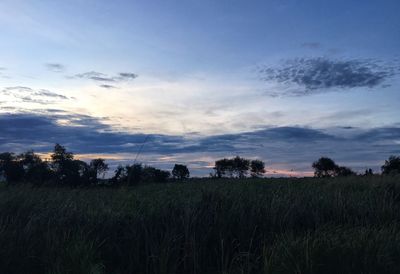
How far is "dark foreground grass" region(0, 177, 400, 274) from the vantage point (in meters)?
7.76

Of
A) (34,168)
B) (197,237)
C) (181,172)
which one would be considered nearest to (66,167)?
(34,168)

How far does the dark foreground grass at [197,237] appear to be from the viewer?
7.76m

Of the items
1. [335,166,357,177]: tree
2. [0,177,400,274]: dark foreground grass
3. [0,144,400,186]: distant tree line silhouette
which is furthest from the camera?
[335,166,357,177]: tree

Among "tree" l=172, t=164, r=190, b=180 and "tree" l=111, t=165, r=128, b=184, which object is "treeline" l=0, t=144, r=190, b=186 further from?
"tree" l=172, t=164, r=190, b=180

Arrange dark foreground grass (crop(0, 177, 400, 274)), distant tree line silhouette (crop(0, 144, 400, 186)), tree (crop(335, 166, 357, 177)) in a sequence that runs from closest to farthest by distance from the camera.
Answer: dark foreground grass (crop(0, 177, 400, 274)) → distant tree line silhouette (crop(0, 144, 400, 186)) → tree (crop(335, 166, 357, 177))

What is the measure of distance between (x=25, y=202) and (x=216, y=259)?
4558mm

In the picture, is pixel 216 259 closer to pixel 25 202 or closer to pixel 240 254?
pixel 240 254

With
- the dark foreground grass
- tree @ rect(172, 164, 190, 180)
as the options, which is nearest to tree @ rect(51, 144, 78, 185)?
the dark foreground grass

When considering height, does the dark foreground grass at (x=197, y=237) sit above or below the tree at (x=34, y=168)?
below

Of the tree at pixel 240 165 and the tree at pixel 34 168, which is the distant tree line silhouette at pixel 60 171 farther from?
the tree at pixel 240 165

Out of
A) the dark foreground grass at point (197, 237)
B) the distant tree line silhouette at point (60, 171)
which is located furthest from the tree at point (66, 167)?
the dark foreground grass at point (197, 237)

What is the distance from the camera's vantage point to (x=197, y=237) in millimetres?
9484

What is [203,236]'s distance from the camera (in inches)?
376

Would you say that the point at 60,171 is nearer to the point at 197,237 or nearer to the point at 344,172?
the point at 197,237
